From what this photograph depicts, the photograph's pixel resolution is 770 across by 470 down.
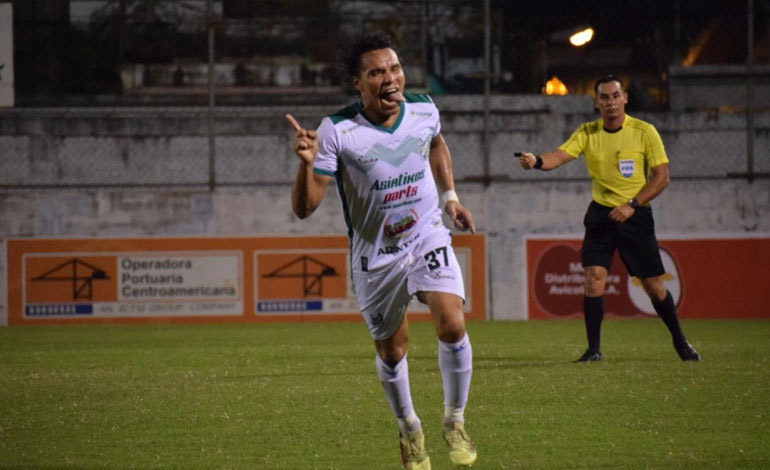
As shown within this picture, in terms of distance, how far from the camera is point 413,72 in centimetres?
1861

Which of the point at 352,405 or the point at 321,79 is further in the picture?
the point at 321,79

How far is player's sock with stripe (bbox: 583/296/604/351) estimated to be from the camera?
9.97 meters

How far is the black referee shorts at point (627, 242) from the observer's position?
10023 millimetres

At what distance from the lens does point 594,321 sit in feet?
32.8

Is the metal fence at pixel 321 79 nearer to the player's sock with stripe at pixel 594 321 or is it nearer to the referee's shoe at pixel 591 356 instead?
the player's sock with stripe at pixel 594 321

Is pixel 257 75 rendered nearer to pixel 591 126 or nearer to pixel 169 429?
pixel 591 126

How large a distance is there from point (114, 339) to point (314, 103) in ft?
20.1

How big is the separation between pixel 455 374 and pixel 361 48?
5.47 feet

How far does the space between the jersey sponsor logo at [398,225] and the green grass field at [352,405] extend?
109cm

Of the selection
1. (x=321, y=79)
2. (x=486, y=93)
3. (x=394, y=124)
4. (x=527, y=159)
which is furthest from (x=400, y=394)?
(x=321, y=79)

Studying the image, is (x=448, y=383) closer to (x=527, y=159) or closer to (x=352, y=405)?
(x=352, y=405)

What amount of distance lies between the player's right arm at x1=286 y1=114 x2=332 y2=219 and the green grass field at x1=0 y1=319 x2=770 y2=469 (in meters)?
1.22

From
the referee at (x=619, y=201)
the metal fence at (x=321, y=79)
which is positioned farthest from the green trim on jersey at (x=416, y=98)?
the metal fence at (x=321, y=79)

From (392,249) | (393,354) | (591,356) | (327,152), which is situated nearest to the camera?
(327,152)
